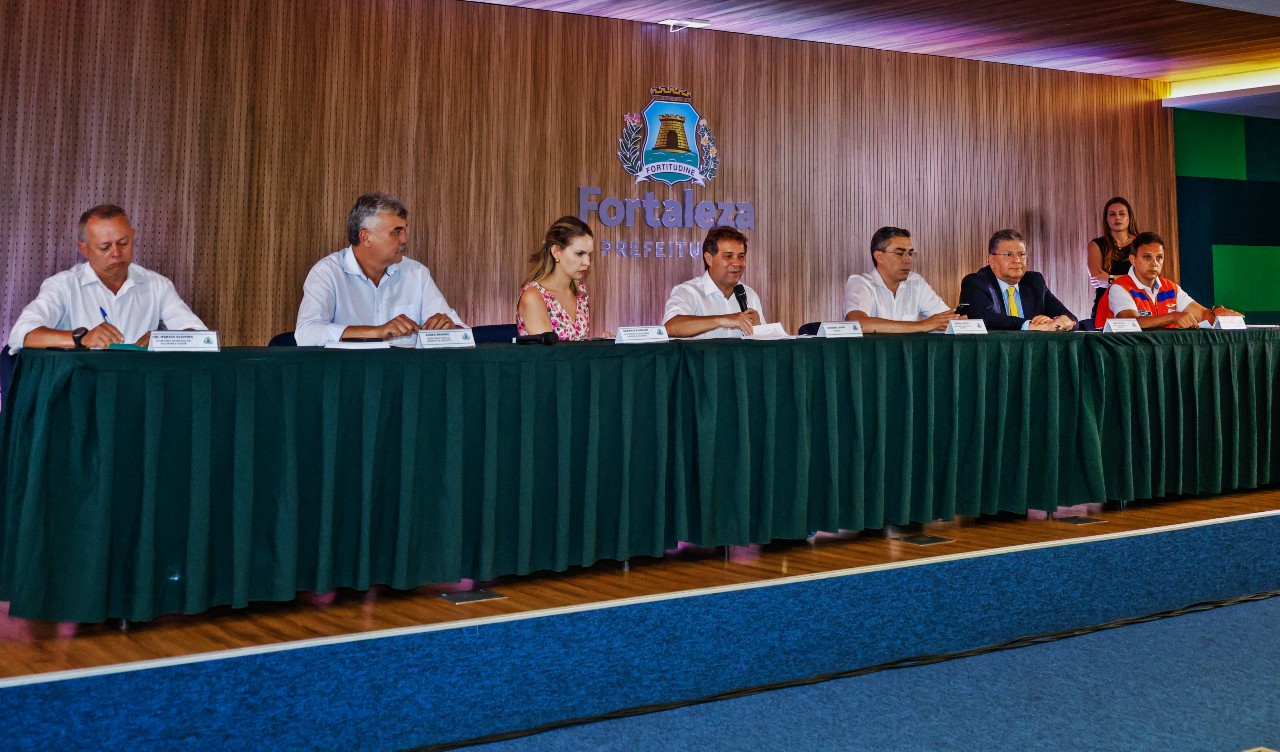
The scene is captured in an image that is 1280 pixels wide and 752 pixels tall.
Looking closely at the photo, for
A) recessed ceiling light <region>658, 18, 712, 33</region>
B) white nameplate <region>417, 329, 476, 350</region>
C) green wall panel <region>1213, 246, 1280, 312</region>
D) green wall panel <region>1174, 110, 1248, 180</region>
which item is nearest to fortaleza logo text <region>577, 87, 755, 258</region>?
recessed ceiling light <region>658, 18, 712, 33</region>

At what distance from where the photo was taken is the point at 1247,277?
283 inches

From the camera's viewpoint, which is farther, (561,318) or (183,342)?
(561,318)

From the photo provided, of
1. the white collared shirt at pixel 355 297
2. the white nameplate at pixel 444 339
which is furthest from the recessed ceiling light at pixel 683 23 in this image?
the white nameplate at pixel 444 339

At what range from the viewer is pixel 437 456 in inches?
99.7

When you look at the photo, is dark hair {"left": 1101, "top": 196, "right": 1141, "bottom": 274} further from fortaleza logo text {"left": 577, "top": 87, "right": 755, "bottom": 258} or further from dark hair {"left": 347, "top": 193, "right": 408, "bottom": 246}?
dark hair {"left": 347, "top": 193, "right": 408, "bottom": 246}

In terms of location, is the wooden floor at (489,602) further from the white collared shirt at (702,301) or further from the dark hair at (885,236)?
the dark hair at (885,236)

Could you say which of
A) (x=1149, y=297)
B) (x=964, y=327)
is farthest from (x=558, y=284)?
(x=1149, y=297)

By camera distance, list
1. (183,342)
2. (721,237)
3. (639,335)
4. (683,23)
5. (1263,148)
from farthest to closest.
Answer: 1. (1263,148)
2. (683,23)
3. (721,237)
4. (639,335)
5. (183,342)

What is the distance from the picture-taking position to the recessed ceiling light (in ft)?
17.8

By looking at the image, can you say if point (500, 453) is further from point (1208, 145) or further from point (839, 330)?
point (1208, 145)

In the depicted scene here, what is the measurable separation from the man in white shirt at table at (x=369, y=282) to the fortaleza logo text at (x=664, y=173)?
6.15 feet

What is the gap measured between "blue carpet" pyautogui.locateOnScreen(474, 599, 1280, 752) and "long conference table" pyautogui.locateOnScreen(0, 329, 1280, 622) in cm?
49

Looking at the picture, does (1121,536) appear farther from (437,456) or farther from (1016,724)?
(437,456)

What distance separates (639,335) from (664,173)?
2905mm
